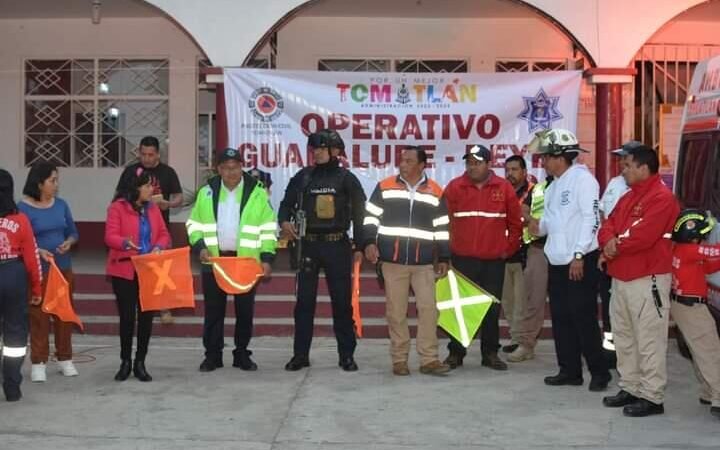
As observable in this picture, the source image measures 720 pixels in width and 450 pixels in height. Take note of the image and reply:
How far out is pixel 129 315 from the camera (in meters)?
6.86

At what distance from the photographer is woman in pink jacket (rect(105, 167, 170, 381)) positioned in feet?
22.3

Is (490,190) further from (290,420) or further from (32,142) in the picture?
(32,142)

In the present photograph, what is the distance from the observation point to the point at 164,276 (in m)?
6.93

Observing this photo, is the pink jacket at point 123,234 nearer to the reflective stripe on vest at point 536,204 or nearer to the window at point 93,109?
the reflective stripe on vest at point 536,204

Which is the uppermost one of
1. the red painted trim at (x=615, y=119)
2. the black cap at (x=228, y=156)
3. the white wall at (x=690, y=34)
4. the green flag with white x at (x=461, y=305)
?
the white wall at (x=690, y=34)

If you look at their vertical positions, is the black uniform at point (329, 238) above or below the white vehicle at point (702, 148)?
below

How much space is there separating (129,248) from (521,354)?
349cm

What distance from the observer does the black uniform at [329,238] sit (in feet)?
23.6

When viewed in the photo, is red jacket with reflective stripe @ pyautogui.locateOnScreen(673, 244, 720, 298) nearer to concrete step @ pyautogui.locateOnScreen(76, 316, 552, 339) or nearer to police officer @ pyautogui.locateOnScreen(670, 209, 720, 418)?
police officer @ pyautogui.locateOnScreen(670, 209, 720, 418)

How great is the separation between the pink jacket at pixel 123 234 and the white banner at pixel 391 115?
3527 mm

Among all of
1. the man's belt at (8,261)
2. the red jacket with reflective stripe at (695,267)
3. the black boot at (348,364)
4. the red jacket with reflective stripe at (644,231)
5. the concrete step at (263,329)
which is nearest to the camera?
the red jacket with reflective stripe at (644,231)

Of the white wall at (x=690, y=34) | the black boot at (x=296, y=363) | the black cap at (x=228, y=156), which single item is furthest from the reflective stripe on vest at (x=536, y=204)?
the white wall at (x=690, y=34)

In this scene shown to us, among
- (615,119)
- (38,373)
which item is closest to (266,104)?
(615,119)

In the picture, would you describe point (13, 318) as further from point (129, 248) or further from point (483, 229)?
point (483, 229)
